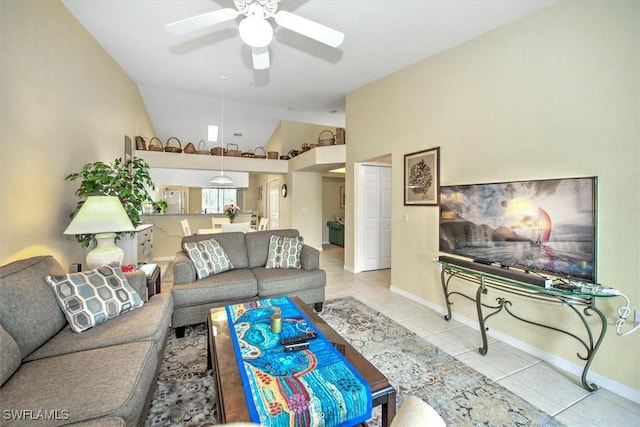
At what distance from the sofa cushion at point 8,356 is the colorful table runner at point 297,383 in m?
1.00

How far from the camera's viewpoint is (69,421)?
3.41 ft

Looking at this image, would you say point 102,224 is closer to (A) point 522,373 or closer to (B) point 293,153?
(A) point 522,373

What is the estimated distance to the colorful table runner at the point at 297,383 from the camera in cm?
109

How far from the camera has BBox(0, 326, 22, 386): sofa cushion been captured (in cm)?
122

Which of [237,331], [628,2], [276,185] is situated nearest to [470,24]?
[628,2]

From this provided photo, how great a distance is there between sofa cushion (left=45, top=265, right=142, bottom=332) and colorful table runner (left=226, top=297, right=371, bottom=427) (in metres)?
0.89

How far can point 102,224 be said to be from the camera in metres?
2.27

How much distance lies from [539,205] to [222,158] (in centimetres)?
598

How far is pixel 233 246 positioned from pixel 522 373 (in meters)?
3.05

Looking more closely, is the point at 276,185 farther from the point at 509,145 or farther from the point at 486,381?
the point at 486,381

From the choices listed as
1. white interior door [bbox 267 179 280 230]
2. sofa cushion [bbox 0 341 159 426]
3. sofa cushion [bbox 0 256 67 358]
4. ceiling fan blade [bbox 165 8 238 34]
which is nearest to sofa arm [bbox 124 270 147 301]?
sofa cushion [bbox 0 256 67 358]

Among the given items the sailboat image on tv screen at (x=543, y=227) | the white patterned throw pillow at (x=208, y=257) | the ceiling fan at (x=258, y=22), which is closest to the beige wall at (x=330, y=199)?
the white patterned throw pillow at (x=208, y=257)

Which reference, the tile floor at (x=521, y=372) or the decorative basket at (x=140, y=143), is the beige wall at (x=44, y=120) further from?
the tile floor at (x=521, y=372)

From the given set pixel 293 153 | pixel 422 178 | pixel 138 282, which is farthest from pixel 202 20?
pixel 293 153
